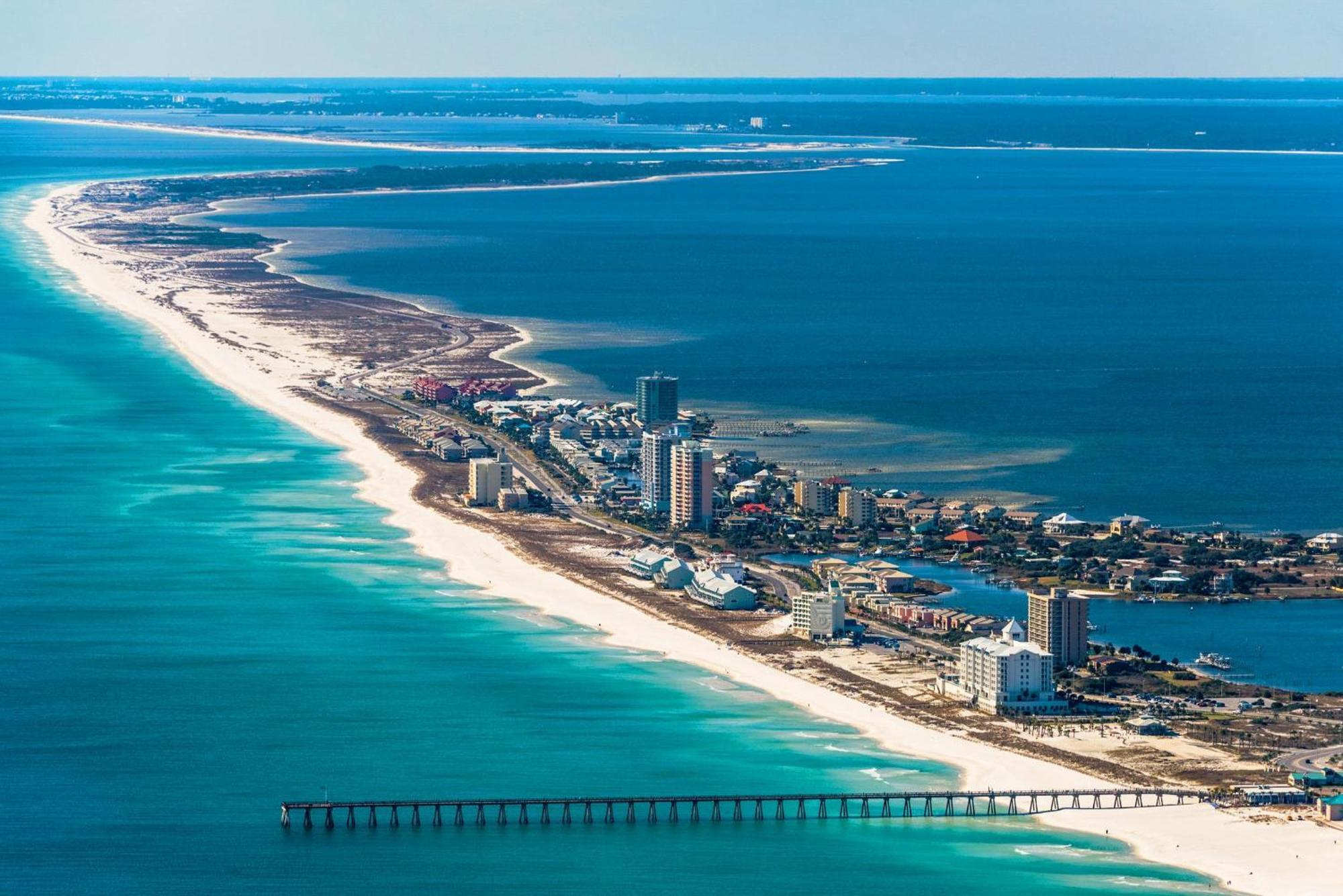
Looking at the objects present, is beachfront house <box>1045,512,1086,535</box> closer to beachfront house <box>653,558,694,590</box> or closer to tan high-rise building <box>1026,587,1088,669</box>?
beachfront house <box>653,558,694,590</box>

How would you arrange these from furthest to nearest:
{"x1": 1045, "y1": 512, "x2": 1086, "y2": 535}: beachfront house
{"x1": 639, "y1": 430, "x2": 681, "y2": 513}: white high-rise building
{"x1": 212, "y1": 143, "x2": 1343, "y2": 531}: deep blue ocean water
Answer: {"x1": 212, "y1": 143, "x2": 1343, "y2": 531}: deep blue ocean water → {"x1": 639, "y1": 430, "x2": 681, "y2": 513}: white high-rise building → {"x1": 1045, "y1": 512, "x2": 1086, "y2": 535}: beachfront house

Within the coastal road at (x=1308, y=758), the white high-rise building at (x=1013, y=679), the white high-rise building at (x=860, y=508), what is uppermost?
the white high-rise building at (x=860, y=508)

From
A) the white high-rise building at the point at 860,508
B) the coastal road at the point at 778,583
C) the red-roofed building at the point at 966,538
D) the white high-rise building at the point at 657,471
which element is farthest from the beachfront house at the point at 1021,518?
the white high-rise building at the point at 657,471

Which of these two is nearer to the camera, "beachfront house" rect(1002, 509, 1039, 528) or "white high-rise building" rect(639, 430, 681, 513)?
"beachfront house" rect(1002, 509, 1039, 528)

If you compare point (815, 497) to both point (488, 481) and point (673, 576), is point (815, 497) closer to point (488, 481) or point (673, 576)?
point (488, 481)

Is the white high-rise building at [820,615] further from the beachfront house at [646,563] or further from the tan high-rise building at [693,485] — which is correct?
the tan high-rise building at [693,485]

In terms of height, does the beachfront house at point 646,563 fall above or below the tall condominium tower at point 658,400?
below

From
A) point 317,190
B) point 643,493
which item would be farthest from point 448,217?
point 643,493

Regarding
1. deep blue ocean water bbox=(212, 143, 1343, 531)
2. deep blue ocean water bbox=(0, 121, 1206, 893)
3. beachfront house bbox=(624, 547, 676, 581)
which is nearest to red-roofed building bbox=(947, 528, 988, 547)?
deep blue ocean water bbox=(212, 143, 1343, 531)
